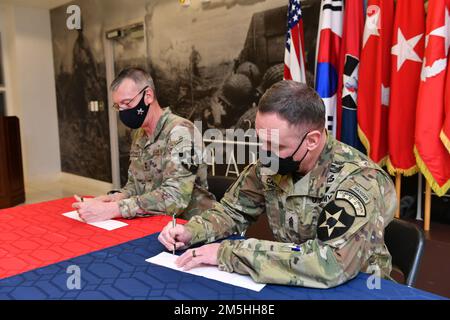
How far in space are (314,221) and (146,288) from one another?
0.59 metres

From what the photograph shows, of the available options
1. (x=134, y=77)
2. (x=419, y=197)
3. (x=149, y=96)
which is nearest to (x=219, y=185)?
(x=149, y=96)

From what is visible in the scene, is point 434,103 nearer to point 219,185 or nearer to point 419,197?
point 419,197

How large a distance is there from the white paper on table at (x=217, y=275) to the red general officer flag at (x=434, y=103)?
1744 mm

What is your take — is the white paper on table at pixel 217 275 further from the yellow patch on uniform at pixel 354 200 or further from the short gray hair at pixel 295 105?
the short gray hair at pixel 295 105

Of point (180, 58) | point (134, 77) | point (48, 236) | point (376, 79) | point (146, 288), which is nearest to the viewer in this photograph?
point (146, 288)

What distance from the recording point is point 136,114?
206cm

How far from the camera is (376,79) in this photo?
2.63m

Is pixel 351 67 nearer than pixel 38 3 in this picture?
Yes

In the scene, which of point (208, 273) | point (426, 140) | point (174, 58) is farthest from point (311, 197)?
point (174, 58)

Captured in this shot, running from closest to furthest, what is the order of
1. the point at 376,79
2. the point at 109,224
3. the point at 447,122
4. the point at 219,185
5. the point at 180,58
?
the point at 109,224, the point at 219,185, the point at 447,122, the point at 376,79, the point at 180,58

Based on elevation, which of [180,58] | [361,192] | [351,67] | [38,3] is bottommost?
[361,192]

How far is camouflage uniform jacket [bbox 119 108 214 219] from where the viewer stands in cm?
182

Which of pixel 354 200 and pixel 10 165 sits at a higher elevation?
pixel 354 200
